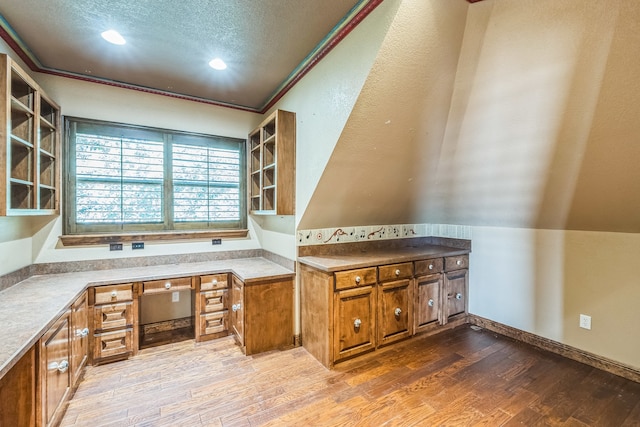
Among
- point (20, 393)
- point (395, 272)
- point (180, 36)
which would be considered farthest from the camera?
point (395, 272)

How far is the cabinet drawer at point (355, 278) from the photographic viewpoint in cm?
253

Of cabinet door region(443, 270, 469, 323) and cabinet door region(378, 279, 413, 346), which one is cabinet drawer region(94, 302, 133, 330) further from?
cabinet door region(443, 270, 469, 323)

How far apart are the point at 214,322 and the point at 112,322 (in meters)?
0.89

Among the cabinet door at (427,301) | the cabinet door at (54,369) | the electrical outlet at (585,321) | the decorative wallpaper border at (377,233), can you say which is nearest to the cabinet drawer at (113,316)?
the cabinet door at (54,369)

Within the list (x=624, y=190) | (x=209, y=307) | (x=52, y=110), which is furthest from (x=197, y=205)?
(x=624, y=190)

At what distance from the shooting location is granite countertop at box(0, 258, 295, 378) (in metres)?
1.44

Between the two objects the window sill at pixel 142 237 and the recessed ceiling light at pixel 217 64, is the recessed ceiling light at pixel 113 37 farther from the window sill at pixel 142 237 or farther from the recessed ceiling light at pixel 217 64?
the window sill at pixel 142 237

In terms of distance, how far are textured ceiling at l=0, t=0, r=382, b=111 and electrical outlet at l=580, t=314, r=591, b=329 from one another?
10.6 ft

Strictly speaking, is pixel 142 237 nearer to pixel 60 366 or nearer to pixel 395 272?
pixel 60 366

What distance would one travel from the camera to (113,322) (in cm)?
257

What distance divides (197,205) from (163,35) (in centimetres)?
181

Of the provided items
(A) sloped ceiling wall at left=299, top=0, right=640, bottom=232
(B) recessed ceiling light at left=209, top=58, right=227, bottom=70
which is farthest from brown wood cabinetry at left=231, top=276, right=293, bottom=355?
(B) recessed ceiling light at left=209, top=58, right=227, bottom=70

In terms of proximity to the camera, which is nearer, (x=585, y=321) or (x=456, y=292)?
(x=585, y=321)

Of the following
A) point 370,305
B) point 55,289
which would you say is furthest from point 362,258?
point 55,289
